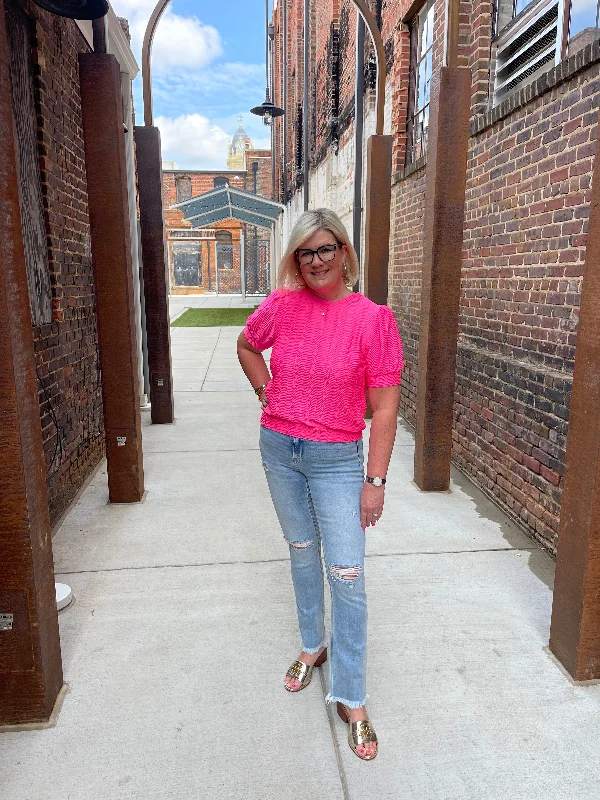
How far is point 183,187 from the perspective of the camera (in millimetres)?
32625

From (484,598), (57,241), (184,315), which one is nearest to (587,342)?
(484,598)

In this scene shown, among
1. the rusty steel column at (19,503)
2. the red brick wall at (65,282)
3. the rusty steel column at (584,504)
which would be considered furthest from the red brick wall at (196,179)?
the rusty steel column at (584,504)

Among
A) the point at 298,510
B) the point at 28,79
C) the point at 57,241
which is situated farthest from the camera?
the point at 57,241

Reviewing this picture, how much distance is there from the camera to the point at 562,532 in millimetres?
2506

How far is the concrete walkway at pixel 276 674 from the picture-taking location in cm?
199

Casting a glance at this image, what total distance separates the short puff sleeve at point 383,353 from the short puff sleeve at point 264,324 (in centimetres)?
40

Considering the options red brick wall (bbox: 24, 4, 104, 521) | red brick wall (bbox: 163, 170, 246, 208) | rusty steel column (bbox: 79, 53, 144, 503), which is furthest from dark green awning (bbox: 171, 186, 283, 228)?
rusty steel column (bbox: 79, 53, 144, 503)

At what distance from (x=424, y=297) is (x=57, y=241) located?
278cm

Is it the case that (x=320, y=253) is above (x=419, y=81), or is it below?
below

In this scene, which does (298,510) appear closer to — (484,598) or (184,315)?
(484,598)

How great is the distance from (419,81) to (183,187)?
28.1m

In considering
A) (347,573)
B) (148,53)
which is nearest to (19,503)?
(347,573)

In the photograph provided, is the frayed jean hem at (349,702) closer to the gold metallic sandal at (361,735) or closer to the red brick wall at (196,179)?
the gold metallic sandal at (361,735)

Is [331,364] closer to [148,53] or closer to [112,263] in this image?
Result: [112,263]
